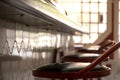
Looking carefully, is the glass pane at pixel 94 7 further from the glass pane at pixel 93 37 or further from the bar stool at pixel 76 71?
the bar stool at pixel 76 71

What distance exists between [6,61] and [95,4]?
5.76 m

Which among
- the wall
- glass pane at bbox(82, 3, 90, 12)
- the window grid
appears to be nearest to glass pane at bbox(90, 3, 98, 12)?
the window grid

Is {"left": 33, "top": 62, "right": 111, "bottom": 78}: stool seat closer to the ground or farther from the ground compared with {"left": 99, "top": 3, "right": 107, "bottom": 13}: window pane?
closer to the ground

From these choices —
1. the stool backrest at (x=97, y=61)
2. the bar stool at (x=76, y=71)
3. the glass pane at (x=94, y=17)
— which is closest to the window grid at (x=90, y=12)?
the glass pane at (x=94, y=17)

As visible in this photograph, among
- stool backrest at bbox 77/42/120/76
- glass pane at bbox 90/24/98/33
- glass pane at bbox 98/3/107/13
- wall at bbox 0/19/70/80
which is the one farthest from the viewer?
glass pane at bbox 90/24/98/33

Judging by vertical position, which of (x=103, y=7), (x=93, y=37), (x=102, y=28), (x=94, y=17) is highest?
(x=103, y=7)

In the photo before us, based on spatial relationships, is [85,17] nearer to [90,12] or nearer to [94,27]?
[90,12]

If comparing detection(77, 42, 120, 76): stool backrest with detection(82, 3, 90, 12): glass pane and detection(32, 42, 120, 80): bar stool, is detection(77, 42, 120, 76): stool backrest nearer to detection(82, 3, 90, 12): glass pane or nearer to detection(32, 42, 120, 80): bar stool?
detection(32, 42, 120, 80): bar stool

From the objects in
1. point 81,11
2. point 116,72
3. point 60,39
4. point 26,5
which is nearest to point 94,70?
point 26,5

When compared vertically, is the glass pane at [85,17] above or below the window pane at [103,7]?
below

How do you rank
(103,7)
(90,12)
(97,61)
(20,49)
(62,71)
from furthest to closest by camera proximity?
(90,12) < (103,7) < (20,49) < (62,71) < (97,61)

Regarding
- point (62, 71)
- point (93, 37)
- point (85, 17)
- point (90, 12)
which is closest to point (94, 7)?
point (90, 12)

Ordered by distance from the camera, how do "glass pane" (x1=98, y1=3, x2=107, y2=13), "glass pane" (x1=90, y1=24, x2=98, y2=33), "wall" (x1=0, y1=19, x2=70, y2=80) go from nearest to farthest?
"wall" (x1=0, y1=19, x2=70, y2=80) < "glass pane" (x1=98, y1=3, x2=107, y2=13) < "glass pane" (x1=90, y1=24, x2=98, y2=33)

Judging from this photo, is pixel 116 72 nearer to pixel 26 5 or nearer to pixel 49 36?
pixel 49 36
